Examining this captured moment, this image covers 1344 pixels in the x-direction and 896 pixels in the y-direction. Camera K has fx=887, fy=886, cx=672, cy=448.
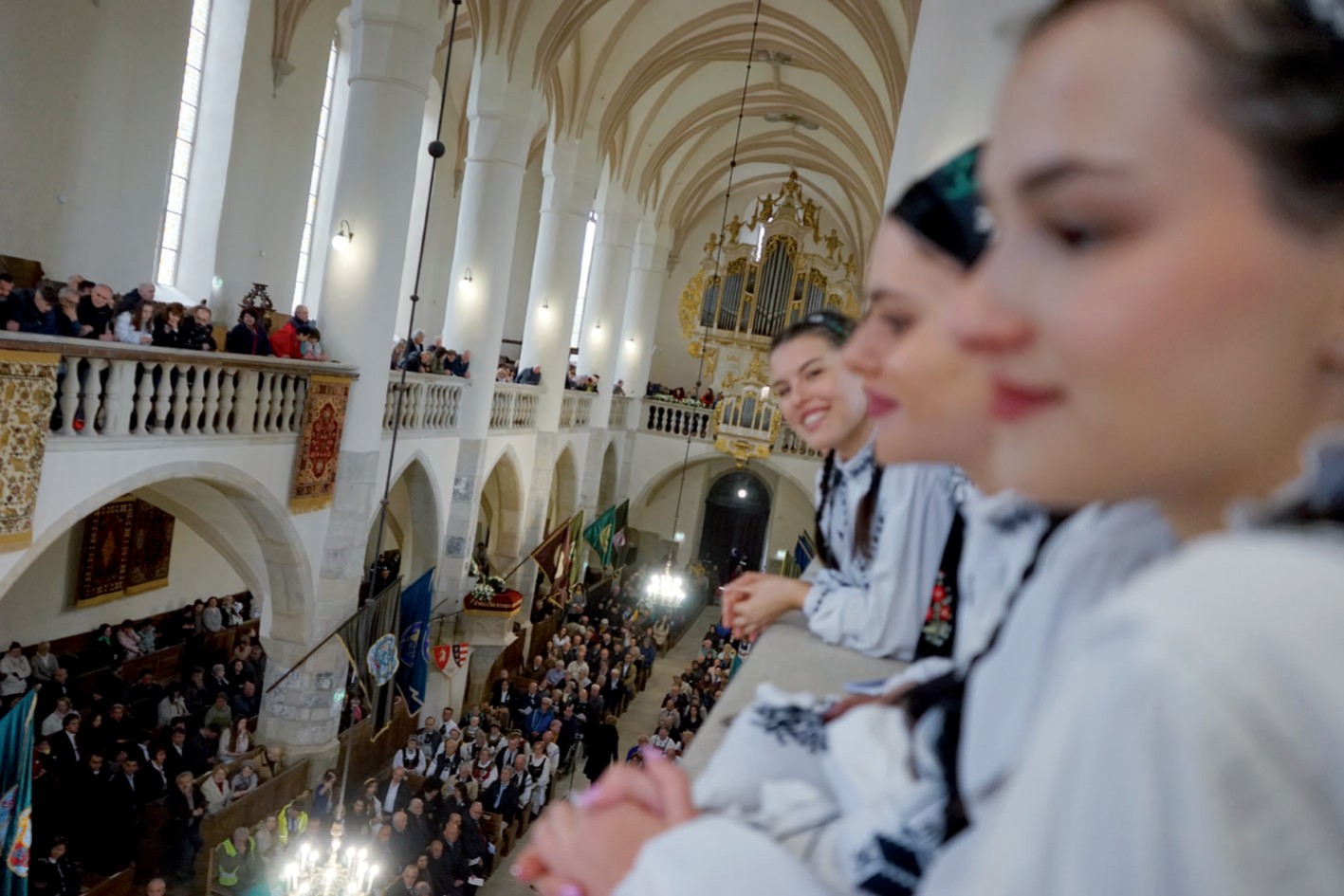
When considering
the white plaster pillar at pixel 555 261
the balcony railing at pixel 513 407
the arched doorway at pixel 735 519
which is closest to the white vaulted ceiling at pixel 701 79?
the white plaster pillar at pixel 555 261

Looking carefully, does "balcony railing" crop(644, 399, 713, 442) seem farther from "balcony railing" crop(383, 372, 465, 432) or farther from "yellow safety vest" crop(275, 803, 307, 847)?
"yellow safety vest" crop(275, 803, 307, 847)

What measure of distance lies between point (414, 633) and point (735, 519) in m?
17.8

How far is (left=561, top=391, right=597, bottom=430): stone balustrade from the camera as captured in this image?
19312 mm

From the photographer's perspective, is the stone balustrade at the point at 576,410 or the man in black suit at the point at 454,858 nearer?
the man in black suit at the point at 454,858

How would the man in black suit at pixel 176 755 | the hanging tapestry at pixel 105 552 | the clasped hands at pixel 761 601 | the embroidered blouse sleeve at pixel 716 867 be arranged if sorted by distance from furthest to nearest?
the hanging tapestry at pixel 105 552 < the man in black suit at pixel 176 755 < the clasped hands at pixel 761 601 < the embroidered blouse sleeve at pixel 716 867

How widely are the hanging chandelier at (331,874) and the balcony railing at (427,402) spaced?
5149 millimetres

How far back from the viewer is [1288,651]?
0.41m

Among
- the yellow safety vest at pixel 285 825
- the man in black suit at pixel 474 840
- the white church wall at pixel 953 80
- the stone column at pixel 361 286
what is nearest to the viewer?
the white church wall at pixel 953 80

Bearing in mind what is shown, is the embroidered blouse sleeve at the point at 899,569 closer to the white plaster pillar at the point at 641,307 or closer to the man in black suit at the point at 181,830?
the man in black suit at the point at 181,830

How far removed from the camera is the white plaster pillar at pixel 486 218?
13.5 meters

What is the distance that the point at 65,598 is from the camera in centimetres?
1149

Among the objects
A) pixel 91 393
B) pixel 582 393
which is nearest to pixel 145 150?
pixel 91 393

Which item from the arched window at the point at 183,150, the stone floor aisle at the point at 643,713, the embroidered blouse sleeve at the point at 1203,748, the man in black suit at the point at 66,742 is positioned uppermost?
the arched window at the point at 183,150

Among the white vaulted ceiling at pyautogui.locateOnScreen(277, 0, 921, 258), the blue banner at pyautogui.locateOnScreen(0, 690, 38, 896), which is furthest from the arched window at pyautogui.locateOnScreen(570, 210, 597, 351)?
the blue banner at pyautogui.locateOnScreen(0, 690, 38, 896)
